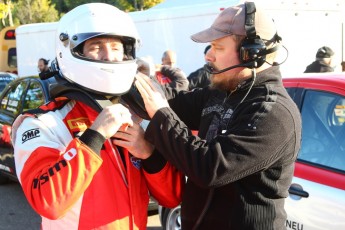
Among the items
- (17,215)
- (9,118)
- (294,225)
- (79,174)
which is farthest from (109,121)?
(9,118)

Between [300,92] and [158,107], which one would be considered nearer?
[158,107]

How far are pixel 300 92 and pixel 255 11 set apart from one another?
6.04ft

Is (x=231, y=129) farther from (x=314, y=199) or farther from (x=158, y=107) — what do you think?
(x=314, y=199)

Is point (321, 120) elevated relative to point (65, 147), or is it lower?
lower

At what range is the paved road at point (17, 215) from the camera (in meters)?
5.23

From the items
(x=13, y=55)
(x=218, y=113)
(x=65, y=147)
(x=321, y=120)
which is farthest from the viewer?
(x=13, y=55)

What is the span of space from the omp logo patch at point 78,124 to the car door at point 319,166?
73.8 inches

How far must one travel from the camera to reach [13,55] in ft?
57.3

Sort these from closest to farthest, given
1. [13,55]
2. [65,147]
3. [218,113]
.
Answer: [65,147] → [218,113] → [13,55]

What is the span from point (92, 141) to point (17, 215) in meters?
4.32

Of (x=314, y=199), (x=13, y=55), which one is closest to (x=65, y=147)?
(x=314, y=199)

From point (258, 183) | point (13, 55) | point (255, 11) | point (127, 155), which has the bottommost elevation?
point (13, 55)

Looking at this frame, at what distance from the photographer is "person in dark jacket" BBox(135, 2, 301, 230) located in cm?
175

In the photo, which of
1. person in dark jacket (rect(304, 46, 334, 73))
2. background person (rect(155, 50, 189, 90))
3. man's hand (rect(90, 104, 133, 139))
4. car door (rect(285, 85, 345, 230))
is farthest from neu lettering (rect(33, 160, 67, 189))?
person in dark jacket (rect(304, 46, 334, 73))
